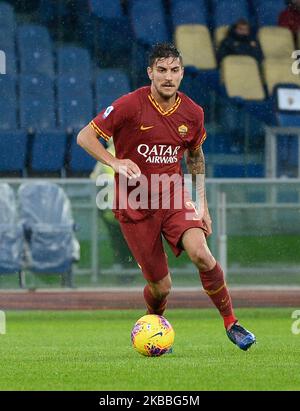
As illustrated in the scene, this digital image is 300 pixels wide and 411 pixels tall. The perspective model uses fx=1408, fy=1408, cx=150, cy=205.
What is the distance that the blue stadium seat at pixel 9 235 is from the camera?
1576cm

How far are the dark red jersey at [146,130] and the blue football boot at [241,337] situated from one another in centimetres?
100

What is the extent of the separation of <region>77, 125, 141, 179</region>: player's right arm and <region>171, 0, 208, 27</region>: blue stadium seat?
40.3 feet

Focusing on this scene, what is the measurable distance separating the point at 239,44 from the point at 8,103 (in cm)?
364

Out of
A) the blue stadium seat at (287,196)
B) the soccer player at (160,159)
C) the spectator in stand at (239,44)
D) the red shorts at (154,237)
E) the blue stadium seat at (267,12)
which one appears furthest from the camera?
the blue stadium seat at (267,12)

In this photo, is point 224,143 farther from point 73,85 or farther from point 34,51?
point 34,51

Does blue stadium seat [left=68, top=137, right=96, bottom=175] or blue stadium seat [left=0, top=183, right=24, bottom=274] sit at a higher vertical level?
blue stadium seat [left=68, top=137, right=96, bottom=175]

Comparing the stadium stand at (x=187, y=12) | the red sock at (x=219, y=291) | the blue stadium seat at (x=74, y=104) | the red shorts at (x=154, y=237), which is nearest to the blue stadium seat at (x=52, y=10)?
the blue stadium seat at (x=74, y=104)

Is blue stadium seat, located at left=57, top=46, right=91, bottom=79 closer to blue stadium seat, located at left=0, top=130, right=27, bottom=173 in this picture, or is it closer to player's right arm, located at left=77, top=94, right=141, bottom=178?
blue stadium seat, located at left=0, top=130, right=27, bottom=173

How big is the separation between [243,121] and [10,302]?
5.79 m

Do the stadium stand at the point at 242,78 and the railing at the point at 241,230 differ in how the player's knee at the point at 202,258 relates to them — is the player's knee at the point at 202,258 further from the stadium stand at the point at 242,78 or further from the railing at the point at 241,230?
the stadium stand at the point at 242,78

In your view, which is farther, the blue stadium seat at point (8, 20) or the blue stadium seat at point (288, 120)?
the blue stadium seat at point (8, 20)

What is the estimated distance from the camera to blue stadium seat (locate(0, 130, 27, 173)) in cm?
1941

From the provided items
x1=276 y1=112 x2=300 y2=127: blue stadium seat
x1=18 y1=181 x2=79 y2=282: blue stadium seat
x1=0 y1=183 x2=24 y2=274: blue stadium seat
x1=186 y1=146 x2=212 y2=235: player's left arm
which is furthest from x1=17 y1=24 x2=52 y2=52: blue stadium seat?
x1=186 y1=146 x2=212 y2=235: player's left arm
